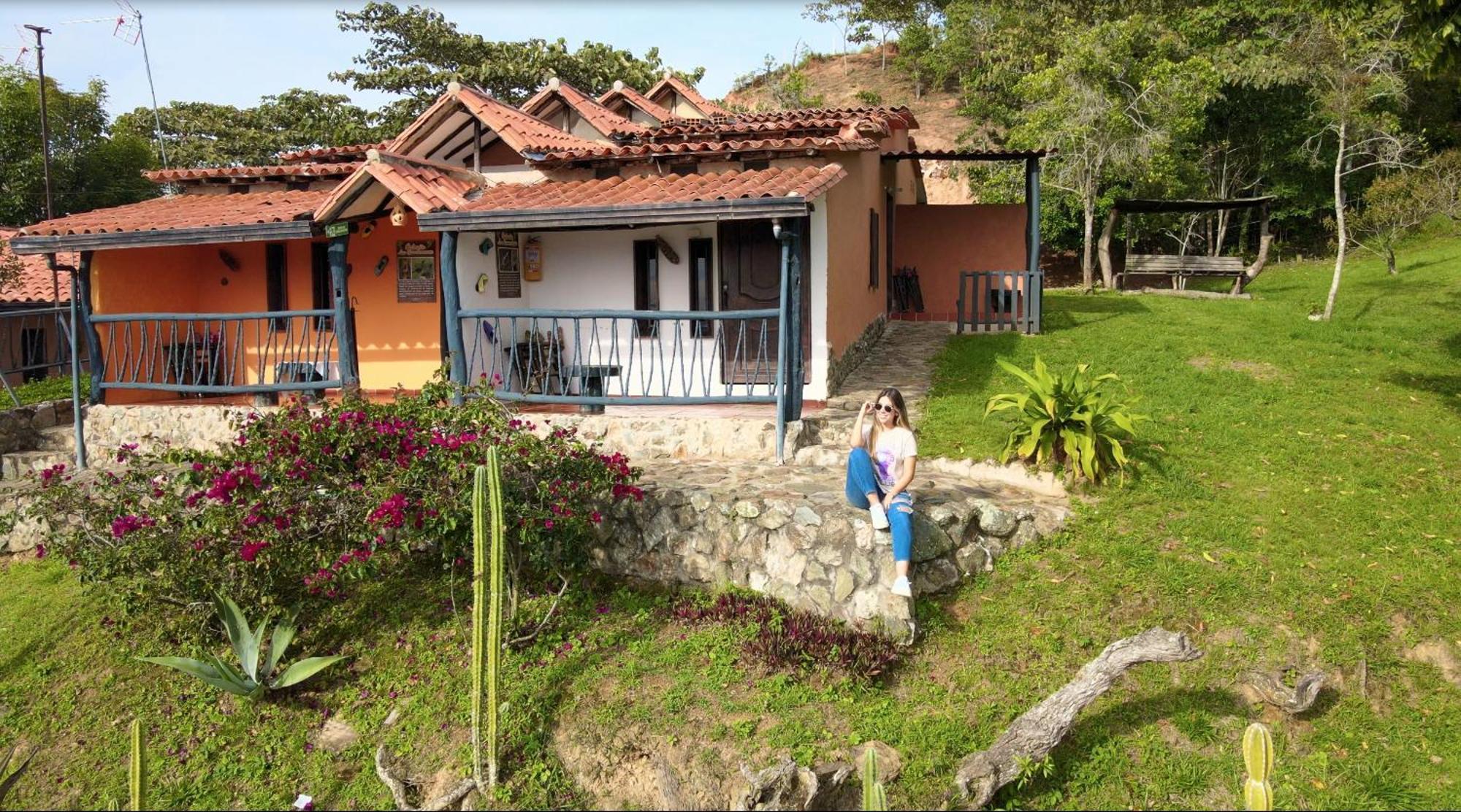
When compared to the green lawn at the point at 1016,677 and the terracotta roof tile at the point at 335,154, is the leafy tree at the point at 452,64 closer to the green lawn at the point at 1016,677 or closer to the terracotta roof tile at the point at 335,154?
the terracotta roof tile at the point at 335,154

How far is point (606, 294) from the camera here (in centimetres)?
1063

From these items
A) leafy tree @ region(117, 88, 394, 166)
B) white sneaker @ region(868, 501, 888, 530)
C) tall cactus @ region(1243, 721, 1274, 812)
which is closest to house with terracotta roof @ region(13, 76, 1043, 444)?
white sneaker @ region(868, 501, 888, 530)

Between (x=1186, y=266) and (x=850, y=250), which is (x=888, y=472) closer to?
(x=850, y=250)

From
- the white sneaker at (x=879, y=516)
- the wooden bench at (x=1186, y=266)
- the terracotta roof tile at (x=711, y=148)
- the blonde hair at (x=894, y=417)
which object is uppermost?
the terracotta roof tile at (x=711, y=148)

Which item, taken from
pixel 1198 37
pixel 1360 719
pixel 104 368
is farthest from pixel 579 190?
pixel 1198 37

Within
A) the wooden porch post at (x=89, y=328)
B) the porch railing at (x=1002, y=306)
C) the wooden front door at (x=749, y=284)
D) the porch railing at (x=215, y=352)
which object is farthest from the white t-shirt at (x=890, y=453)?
the wooden porch post at (x=89, y=328)

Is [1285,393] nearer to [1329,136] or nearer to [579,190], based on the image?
[579,190]

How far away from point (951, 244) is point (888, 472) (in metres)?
11.3

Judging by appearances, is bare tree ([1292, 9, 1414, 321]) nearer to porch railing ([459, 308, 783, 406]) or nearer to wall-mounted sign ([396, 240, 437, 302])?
porch railing ([459, 308, 783, 406])

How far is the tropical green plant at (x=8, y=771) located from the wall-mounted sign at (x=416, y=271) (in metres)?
6.05

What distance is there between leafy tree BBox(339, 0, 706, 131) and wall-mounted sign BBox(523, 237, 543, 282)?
14889 millimetres

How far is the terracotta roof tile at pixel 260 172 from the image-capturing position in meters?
11.4

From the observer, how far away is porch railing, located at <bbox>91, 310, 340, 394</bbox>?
10398mm

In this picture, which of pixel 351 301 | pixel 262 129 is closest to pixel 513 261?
pixel 351 301
